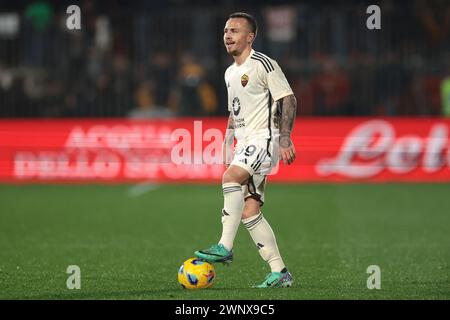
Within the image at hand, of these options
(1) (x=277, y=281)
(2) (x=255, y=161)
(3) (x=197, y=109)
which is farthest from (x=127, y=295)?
(3) (x=197, y=109)

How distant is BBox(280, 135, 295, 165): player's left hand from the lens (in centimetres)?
856

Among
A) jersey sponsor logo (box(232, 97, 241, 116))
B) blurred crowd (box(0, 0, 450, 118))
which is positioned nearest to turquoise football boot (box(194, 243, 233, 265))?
jersey sponsor logo (box(232, 97, 241, 116))

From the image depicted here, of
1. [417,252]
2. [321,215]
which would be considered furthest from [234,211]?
[321,215]

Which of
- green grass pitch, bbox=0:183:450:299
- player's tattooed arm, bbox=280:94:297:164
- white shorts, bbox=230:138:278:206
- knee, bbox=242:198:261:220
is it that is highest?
player's tattooed arm, bbox=280:94:297:164

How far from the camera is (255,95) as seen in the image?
8.82 m

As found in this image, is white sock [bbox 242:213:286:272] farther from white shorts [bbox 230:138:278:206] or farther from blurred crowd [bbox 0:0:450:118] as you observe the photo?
blurred crowd [bbox 0:0:450:118]

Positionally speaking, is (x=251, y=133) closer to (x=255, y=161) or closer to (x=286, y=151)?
(x=255, y=161)

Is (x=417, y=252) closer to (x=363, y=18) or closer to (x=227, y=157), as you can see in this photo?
(x=227, y=157)

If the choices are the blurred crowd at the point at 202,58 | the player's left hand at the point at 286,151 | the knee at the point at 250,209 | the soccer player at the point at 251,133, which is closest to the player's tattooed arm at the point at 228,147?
the soccer player at the point at 251,133

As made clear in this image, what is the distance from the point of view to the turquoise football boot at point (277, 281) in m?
8.86

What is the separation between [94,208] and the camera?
1692 cm

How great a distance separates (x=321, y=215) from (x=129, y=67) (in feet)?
28.2

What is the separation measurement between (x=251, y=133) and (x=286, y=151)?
1.39ft

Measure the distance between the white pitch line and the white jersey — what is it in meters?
10.3
